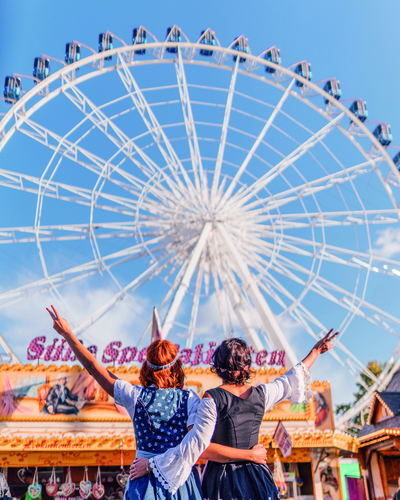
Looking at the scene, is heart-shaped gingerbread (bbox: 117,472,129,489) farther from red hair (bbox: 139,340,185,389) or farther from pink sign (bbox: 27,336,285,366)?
red hair (bbox: 139,340,185,389)

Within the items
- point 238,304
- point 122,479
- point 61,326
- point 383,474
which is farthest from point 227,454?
point 238,304

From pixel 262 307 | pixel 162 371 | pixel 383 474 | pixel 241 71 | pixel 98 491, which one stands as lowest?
pixel 383 474

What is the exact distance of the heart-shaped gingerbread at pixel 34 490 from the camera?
1195 cm

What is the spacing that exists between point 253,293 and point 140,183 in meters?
5.98

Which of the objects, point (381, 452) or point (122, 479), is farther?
point (381, 452)

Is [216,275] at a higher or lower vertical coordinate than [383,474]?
higher

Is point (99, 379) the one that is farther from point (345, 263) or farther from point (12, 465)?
point (345, 263)

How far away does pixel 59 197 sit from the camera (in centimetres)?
1725

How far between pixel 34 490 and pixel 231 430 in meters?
11.5

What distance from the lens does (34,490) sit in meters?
12.0

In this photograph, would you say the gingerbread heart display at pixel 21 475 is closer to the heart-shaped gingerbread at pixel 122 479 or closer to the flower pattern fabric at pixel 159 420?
the heart-shaped gingerbread at pixel 122 479

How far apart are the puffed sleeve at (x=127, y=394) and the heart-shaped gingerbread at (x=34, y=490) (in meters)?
11.3

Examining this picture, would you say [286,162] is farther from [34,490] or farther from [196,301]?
[34,490]

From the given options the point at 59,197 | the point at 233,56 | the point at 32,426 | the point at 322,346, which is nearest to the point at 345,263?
the point at 233,56
